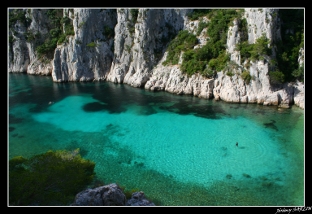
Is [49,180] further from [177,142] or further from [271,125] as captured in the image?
[271,125]

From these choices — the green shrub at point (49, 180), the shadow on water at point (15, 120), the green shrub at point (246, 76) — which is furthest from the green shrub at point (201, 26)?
the green shrub at point (49, 180)

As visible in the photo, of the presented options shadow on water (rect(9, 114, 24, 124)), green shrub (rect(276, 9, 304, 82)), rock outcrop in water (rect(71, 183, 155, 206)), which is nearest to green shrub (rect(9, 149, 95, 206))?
rock outcrop in water (rect(71, 183, 155, 206))

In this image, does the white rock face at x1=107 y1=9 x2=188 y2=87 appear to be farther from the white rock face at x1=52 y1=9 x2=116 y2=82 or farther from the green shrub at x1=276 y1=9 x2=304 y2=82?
the green shrub at x1=276 y1=9 x2=304 y2=82

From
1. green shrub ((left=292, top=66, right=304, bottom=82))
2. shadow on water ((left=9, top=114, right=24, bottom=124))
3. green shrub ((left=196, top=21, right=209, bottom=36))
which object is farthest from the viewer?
green shrub ((left=196, top=21, right=209, bottom=36))

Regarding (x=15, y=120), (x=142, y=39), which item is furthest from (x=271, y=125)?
(x=15, y=120)

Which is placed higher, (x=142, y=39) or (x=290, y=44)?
(x=142, y=39)

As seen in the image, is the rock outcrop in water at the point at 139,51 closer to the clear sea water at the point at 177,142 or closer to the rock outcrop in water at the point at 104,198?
the clear sea water at the point at 177,142

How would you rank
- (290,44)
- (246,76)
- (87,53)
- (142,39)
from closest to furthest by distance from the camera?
(246,76)
(290,44)
(142,39)
(87,53)
